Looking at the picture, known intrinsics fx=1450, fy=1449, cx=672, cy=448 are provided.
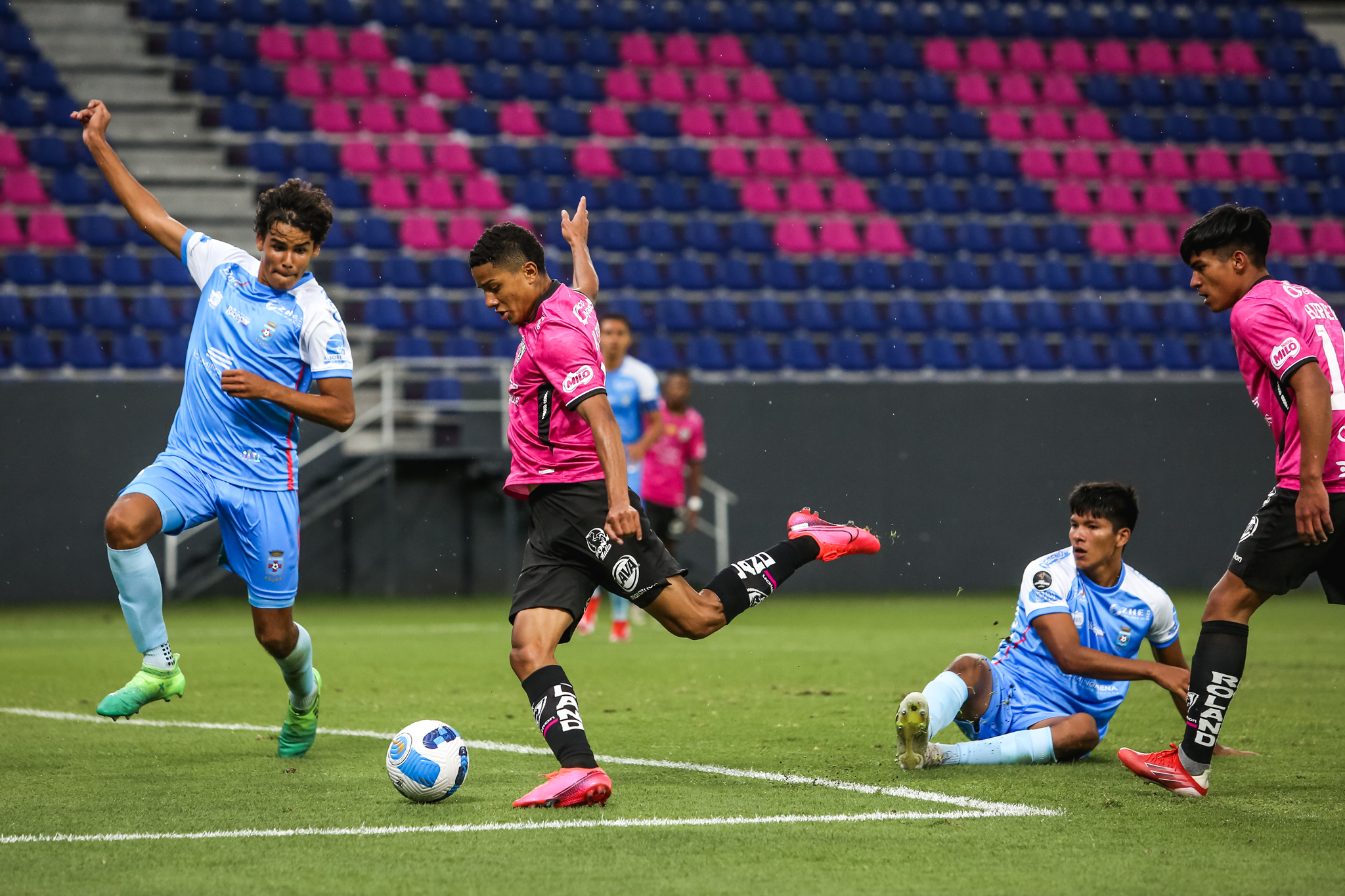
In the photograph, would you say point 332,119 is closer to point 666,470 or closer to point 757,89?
point 757,89

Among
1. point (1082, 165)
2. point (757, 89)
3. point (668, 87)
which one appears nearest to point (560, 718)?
point (668, 87)

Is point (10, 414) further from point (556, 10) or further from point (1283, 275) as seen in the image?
point (1283, 275)

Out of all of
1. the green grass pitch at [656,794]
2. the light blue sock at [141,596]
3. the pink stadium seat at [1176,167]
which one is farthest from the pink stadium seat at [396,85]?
the light blue sock at [141,596]

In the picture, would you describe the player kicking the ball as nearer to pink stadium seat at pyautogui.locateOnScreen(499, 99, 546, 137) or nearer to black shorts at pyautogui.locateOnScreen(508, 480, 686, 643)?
black shorts at pyautogui.locateOnScreen(508, 480, 686, 643)

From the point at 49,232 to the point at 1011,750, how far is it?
15.2 meters

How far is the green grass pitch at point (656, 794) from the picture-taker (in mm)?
3699

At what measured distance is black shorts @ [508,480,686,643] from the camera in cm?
487

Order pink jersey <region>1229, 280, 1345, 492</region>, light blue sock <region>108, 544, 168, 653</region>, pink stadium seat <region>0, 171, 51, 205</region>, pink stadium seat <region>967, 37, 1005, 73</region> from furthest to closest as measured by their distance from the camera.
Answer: pink stadium seat <region>967, 37, 1005, 73</region>
pink stadium seat <region>0, 171, 51, 205</region>
light blue sock <region>108, 544, 168, 653</region>
pink jersey <region>1229, 280, 1345, 492</region>

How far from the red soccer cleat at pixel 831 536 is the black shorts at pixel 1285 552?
1518mm

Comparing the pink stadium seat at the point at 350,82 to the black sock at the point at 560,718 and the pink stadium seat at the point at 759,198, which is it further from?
the black sock at the point at 560,718

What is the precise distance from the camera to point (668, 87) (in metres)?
20.5

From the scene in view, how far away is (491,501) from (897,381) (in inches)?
189

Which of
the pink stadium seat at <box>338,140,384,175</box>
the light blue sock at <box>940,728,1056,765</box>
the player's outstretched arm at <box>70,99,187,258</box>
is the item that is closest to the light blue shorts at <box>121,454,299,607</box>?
the player's outstretched arm at <box>70,99,187,258</box>

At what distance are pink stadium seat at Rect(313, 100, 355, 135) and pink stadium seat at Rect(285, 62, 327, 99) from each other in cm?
15
